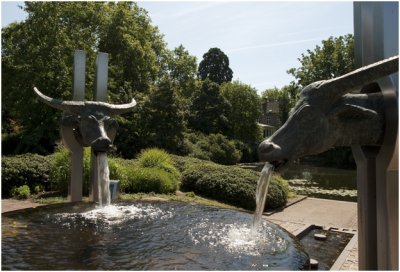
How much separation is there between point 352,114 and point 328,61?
A: 3414 cm

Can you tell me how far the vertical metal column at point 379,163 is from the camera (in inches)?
111

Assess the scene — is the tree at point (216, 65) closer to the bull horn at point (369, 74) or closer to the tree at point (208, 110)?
the tree at point (208, 110)

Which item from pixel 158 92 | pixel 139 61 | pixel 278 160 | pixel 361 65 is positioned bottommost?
pixel 278 160

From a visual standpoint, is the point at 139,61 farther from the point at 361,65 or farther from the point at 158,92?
the point at 361,65

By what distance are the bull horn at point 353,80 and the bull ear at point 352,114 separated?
105 mm

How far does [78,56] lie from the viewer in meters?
6.75

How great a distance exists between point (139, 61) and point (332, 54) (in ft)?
60.6

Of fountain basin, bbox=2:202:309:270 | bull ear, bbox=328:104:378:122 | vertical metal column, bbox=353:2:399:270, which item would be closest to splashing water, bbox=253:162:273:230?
fountain basin, bbox=2:202:309:270

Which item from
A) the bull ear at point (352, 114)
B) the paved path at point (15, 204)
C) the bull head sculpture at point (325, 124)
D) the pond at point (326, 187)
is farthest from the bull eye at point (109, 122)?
the pond at point (326, 187)

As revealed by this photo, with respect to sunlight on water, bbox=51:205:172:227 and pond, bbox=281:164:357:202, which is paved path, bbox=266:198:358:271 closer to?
pond, bbox=281:164:357:202

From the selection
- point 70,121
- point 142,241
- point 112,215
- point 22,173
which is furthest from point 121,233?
point 22,173

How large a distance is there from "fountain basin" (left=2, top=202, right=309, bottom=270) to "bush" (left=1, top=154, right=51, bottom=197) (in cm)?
747

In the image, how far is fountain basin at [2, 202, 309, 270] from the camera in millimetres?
3238

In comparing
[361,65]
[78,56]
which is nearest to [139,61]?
[78,56]
